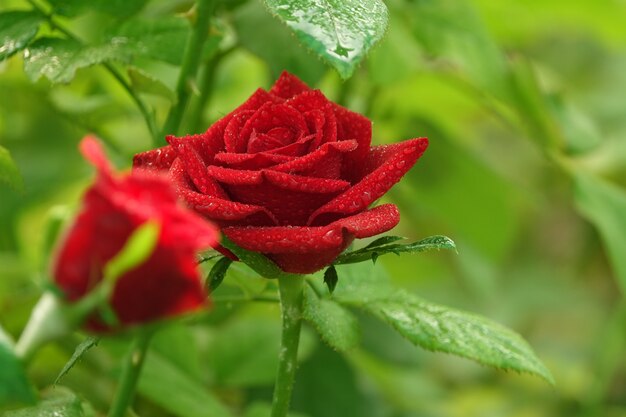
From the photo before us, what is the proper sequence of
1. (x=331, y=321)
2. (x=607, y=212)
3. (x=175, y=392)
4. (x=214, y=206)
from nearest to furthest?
(x=214, y=206) → (x=331, y=321) → (x=175, y=392) → (x=607, y=212)

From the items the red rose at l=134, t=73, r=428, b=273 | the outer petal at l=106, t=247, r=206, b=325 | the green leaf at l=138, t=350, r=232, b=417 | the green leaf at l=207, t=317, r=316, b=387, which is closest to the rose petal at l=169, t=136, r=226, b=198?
the red rose at l=134, t=73, r=428, b=273

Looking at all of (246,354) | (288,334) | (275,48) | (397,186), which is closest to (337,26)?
(288,334)

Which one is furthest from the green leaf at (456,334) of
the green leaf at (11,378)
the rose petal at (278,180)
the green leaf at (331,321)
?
the green leaf at (11,378)

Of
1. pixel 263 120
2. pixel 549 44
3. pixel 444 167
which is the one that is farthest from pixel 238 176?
pixel 549 44

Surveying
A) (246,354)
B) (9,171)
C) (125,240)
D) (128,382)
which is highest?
(125,240)

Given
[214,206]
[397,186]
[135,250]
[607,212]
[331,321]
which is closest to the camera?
[135,250]

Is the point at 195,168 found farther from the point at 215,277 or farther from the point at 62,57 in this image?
the point at 62,57

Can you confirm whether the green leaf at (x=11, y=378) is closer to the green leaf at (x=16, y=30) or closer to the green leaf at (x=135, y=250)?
the green leaf at (x=135, y=250)
